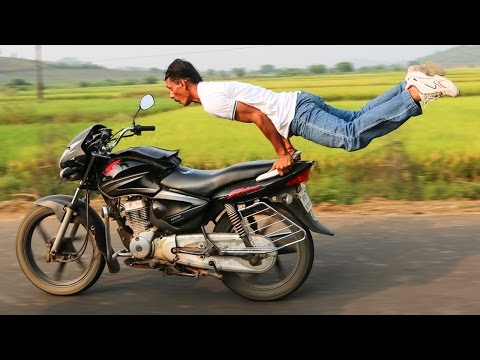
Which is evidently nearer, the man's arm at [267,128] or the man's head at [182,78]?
the man's arm at [267,128]

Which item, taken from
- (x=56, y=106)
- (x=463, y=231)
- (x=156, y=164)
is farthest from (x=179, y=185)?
(x=56, y=106)

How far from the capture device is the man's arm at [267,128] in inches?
209

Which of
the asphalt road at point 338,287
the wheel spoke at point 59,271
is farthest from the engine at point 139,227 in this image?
the wheel spoke at point 59,271

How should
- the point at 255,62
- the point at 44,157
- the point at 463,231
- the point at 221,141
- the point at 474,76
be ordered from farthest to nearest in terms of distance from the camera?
the point at 474,76 → the point at 255,62 → the point at 221,141 → the point at 44,157 → the point at 463,231

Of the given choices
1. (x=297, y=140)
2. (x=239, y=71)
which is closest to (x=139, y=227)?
(x=297, y=140)

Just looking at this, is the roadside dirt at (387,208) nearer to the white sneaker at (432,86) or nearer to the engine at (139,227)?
the engine at (139,227)

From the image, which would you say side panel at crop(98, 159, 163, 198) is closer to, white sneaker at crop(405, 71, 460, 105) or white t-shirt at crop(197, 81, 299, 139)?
white t-shirt at crop(197, 81, 299, 139)

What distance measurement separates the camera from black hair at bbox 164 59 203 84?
541 centimetres

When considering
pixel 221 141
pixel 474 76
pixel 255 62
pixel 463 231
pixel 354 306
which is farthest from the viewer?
pixel 474 76

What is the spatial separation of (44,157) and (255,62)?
21.5 ft

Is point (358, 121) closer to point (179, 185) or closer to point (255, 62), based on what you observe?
point (179, 185)

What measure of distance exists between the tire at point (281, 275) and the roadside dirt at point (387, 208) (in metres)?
2.82

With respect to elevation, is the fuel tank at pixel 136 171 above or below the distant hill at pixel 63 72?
below

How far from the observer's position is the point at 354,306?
533 centimetres
